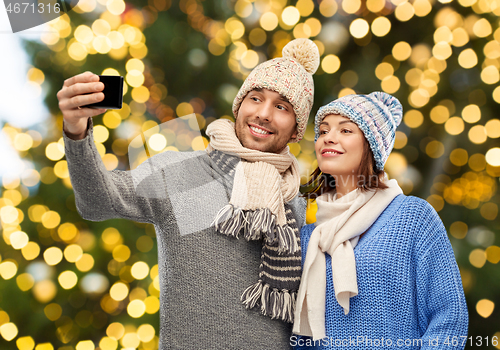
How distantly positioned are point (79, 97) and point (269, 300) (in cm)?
72

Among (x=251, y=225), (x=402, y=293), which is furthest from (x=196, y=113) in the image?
(x=402, y=293)

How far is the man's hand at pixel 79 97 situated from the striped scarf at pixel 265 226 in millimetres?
434

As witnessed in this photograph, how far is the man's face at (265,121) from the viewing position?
1122mm

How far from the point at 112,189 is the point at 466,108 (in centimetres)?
132

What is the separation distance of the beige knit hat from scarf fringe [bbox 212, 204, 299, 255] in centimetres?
39

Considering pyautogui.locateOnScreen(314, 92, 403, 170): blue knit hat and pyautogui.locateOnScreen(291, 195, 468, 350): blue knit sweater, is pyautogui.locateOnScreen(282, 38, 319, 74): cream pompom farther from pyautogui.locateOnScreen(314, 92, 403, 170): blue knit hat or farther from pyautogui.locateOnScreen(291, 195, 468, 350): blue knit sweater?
pyautogui.locateOnScreen(291, 195, 468, 350): blue knit sweater

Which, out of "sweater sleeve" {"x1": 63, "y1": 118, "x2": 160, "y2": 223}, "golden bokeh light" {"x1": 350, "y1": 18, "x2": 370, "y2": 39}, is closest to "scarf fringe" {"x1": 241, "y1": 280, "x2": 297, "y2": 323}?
"sweater sleeve" {"x1": 63, "y1": 118, "x2": 160, "y2": 223}

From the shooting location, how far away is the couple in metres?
0.94

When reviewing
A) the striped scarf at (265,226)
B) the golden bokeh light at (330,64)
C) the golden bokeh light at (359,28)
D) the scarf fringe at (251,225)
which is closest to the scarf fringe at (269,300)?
the striped scarf at (265,226)

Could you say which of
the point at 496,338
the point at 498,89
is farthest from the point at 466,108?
the point at 496,338

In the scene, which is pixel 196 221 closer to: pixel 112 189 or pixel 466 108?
pixel 112 189

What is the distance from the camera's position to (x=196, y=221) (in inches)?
38.4

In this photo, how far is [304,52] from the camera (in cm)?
123

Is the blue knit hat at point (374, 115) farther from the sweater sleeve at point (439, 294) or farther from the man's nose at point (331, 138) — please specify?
the sweater sleeve at point (439, 294)
